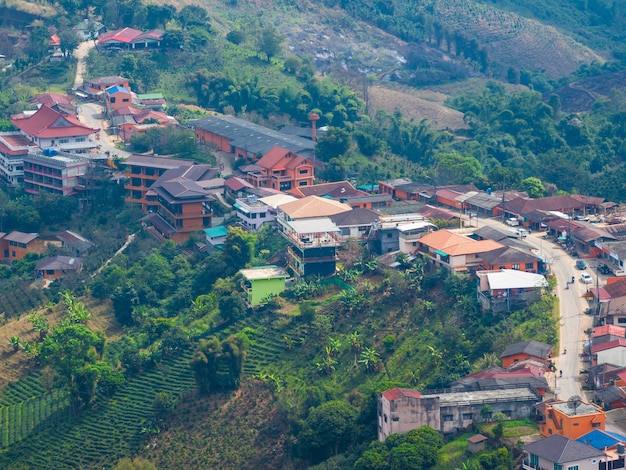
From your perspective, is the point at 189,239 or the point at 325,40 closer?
the point at 189,239

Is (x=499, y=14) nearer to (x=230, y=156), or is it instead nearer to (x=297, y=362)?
(x=230, y=156)

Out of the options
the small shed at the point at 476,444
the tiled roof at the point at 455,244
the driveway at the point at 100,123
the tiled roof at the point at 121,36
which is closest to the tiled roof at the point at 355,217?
the tiled roof at the point at 455,244

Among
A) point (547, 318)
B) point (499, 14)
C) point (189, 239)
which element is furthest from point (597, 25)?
point (547, 318)

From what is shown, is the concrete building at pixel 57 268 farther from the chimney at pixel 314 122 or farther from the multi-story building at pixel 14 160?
the chimney at pixel 314 122

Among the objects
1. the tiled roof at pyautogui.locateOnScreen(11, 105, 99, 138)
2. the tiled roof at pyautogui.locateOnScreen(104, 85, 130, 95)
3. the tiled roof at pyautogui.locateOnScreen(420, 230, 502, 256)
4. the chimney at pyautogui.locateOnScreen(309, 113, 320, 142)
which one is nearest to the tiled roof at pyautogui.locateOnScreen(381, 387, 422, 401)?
the tiled roof at pyautogui.locateOnScreen(420, 230, 502, 256)

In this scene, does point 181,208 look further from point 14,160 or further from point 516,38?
point 516,38

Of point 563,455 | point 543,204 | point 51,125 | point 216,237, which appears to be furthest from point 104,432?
point 51,125
